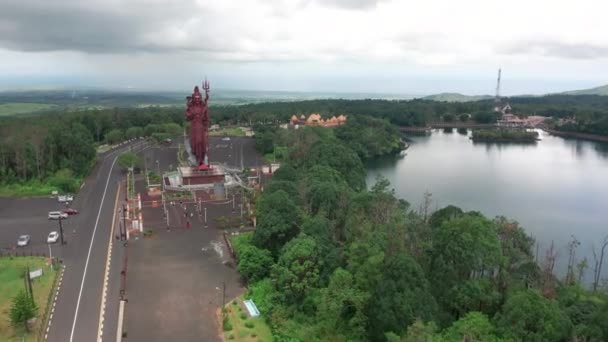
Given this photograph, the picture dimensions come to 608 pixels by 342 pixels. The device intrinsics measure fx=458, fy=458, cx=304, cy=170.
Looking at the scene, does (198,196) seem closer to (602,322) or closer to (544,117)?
(602,322)

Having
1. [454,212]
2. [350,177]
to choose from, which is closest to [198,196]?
[350,177]

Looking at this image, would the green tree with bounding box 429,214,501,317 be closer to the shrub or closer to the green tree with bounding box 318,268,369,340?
the green tree with bounding box 318,268,369,340

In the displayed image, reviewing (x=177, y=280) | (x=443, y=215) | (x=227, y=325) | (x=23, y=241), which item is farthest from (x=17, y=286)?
(x=443, y=215)

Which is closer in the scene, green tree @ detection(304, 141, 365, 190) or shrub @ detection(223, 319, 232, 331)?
shrub @ detection(223, 319, 232, 331)

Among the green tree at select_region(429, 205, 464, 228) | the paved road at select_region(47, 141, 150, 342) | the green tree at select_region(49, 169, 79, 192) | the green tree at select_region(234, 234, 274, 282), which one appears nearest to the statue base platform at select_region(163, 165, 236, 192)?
the paved road at select_region(47, 141, 150, 342)

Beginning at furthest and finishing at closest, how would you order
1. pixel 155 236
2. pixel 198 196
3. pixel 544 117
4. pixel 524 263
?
1. pixel 544 117
2. pixel 198 196
3. pixel 155 236
4. pixel 524 263

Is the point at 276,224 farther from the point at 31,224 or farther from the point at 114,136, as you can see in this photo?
the point at 114,136
